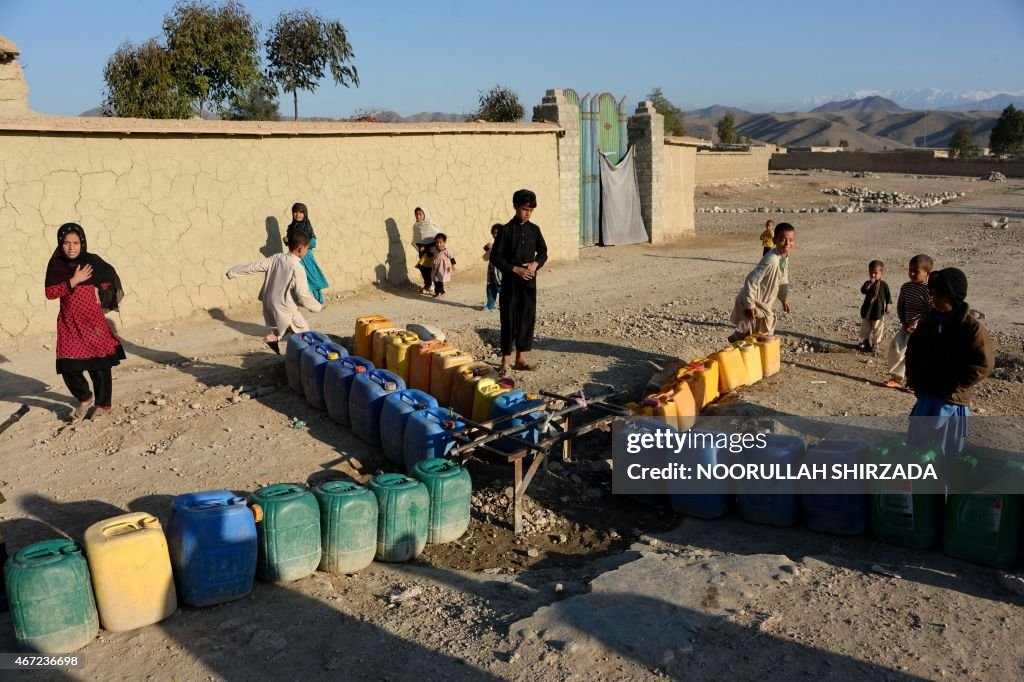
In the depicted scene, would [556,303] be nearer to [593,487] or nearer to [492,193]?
[492,193]

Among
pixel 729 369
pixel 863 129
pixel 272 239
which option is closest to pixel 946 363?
pixel 729 369

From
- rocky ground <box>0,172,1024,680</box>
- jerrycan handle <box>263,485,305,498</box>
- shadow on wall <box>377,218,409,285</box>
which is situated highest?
shadow on wall <box>377,218,409,285</box>

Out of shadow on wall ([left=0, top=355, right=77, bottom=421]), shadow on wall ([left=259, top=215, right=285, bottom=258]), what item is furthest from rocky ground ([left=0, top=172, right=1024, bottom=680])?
shadow on wall ([left=259, top=215, right=285, bottom=258])

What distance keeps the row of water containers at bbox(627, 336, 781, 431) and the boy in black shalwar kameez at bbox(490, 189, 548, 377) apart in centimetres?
126

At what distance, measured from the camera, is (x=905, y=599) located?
379 centimetres

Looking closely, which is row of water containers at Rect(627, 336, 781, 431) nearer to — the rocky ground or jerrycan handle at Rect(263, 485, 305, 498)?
the rocky ground

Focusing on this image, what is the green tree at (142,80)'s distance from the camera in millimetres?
18203

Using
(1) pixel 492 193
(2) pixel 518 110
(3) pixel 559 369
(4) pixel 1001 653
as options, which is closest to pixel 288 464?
(3) pixel 559 369

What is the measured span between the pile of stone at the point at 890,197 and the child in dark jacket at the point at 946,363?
69.9 ft

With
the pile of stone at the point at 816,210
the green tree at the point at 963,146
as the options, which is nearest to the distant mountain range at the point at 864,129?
the green tree at the point at 963,146

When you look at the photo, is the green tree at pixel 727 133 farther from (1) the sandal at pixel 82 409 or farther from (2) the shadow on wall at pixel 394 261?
(1) the sandal at pixel 82 409

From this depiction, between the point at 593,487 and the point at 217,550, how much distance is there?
271cm

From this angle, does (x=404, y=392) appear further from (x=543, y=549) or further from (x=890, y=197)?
(x=890, y=197)

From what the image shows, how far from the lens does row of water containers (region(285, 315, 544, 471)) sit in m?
5.41
